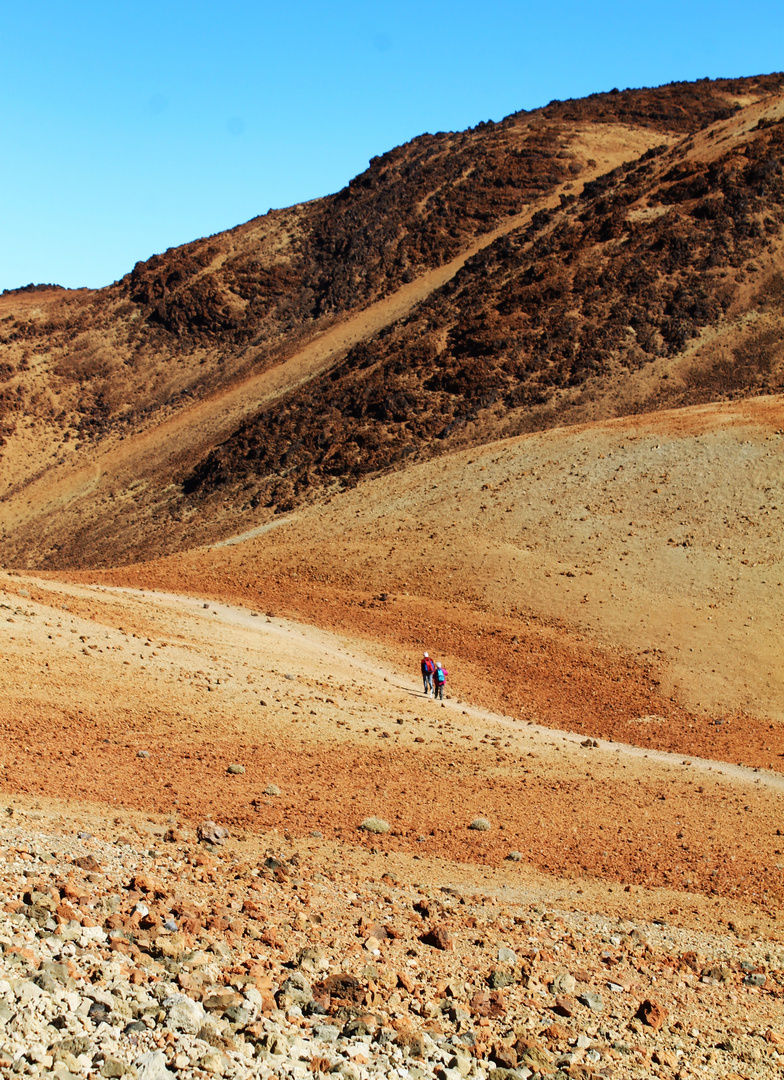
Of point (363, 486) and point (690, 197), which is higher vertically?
point (690, 197)

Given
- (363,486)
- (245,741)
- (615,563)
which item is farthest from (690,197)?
(245,741)

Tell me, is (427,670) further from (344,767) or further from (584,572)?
(584,572)

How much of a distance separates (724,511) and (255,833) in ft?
62.2

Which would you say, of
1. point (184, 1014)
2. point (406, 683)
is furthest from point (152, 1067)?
point (406, 683)

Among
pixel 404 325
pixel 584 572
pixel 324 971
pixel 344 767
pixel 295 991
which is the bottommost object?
pixel 344 767

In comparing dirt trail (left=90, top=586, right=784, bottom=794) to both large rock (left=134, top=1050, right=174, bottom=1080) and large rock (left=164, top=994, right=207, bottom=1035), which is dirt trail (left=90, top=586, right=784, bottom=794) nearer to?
large rock (left=164, top=994, right=207, bottom=1035)

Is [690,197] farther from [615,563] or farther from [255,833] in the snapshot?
[255,833]

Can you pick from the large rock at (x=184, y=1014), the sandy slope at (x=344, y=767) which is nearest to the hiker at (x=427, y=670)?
the sandy slope at (x=344, y=767)

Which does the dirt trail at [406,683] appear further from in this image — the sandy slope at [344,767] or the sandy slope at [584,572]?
the sandy slope at [584,572]

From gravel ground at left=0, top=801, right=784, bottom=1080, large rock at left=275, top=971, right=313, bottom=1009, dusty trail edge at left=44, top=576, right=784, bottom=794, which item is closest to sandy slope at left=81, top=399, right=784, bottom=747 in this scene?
dusty trail edge at left=44, top=576, right=784, bottom=794

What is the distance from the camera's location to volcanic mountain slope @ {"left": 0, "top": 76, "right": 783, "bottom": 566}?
3872cm

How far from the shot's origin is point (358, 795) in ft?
37.7

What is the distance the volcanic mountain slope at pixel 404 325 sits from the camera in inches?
1524

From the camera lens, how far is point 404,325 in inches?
1890
